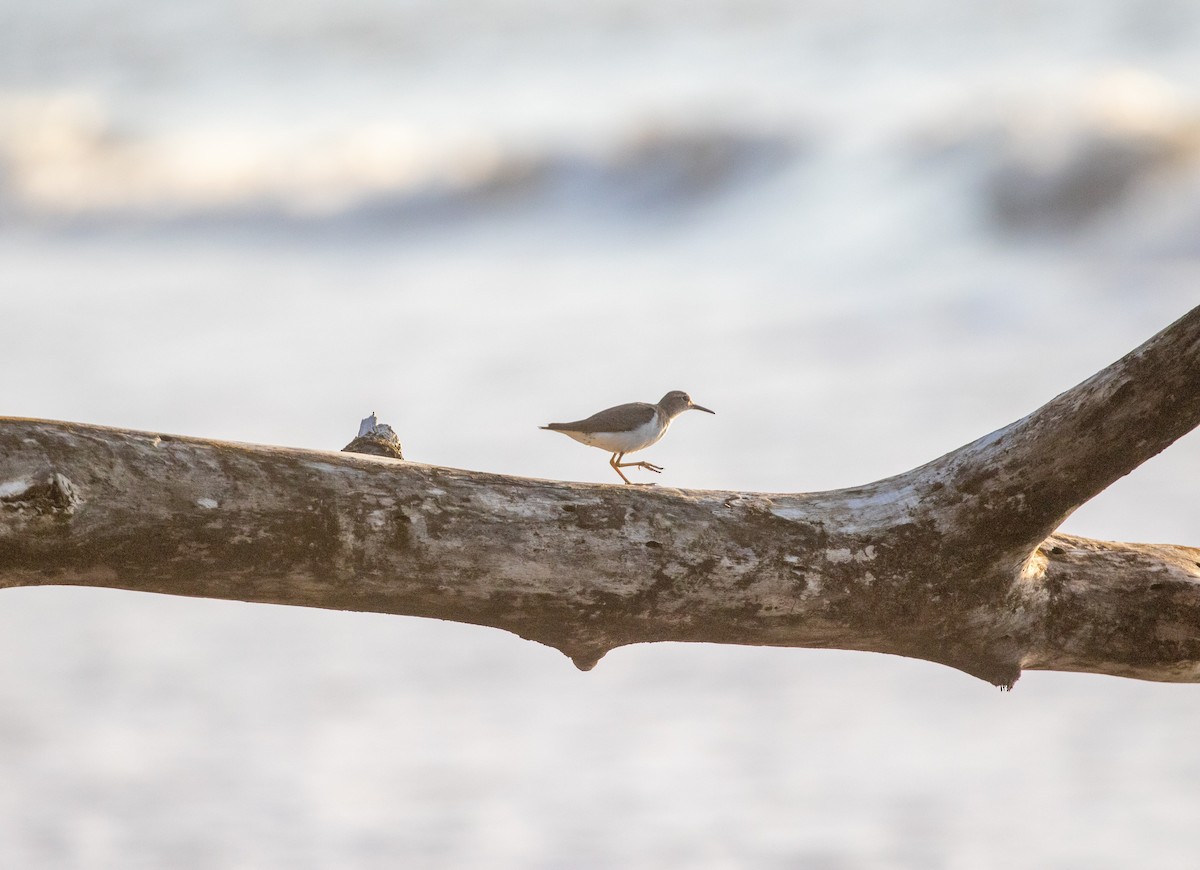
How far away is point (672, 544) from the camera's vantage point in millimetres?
4203

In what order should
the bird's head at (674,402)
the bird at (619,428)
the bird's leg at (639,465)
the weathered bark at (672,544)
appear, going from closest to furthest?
1. the weathered bark at (672,544)
2. the bird's leg at (639,465)
3. the bird at (619,428)
4. the bird's head at (674,402)

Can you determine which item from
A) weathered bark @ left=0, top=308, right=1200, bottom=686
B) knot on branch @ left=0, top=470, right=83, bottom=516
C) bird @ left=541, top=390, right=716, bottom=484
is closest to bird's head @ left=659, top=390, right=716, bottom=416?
bird @ left=541, top=390, right=716, bottom=484

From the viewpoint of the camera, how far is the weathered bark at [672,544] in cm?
375

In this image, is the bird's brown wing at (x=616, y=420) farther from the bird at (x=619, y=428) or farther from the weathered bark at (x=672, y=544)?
the weathered bark at (x=672, y=544)

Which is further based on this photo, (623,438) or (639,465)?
(623,438)

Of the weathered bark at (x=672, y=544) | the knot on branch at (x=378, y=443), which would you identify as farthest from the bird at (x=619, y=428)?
the weathered bark at (x=672, y=544)

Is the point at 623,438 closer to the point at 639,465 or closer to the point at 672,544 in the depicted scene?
the point at 639,465

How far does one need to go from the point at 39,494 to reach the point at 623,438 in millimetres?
3144

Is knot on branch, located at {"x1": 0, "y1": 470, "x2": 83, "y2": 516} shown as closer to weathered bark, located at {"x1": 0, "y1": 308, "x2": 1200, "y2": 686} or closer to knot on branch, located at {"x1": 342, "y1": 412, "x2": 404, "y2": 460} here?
A: weathered bark, located at {"x1": 0, "y1": 308, "x2": 1200, "y2": 686}

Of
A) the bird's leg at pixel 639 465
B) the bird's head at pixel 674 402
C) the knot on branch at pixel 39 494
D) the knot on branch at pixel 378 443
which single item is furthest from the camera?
the bird's head at pixel 674 402

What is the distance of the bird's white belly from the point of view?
20.9 feet

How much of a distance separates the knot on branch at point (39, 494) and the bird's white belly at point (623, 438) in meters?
3.03

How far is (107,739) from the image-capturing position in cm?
2125

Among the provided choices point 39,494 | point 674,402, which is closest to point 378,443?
point 39,494
